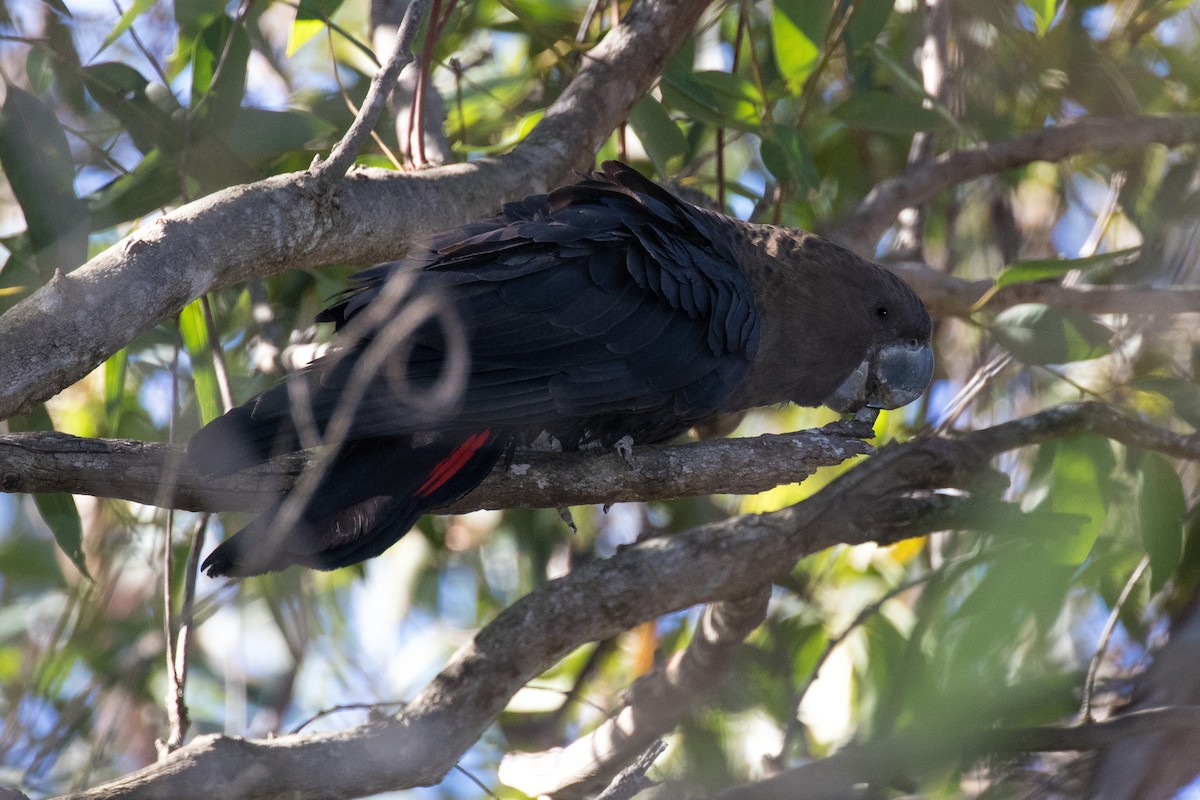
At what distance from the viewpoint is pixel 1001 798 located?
5.96ft

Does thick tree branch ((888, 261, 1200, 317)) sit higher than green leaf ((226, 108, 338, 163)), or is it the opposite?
green leaf ((226, 108, 338, 163))

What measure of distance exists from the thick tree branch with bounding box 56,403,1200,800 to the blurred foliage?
12cm

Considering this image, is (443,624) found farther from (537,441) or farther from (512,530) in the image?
(537,441)

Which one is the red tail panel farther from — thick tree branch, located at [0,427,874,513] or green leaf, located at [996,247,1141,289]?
green leaf, located at [996,247,1141,289]

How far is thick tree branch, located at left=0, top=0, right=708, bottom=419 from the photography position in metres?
1.54

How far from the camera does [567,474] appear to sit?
2.05 m

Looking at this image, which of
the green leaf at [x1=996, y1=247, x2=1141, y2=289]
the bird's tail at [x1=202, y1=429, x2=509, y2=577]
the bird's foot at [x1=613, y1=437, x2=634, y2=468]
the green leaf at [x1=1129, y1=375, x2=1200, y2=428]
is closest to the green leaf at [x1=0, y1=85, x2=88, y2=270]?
the bird's tail at [x1=202, y1=429, x2=509, y2=577]

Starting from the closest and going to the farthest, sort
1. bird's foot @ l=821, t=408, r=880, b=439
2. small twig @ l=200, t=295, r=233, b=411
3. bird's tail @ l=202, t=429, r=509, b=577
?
bird's tail @ l=202, t=429, r=509, b=577
bird's foot @ l=821, t=408, r=880, b=439
small twig @ l=200, t=295, r=233, b=411

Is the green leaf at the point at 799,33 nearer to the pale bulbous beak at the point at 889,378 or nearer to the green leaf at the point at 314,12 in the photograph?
the pale bulbous beak at the point at 889,378

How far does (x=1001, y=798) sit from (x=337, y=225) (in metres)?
1.53

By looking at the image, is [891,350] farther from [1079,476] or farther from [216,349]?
[216,349]

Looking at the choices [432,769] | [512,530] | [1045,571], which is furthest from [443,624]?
[1045,571]

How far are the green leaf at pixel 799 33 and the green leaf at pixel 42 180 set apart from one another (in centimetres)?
158

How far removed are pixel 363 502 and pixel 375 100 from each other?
26.7 inches
